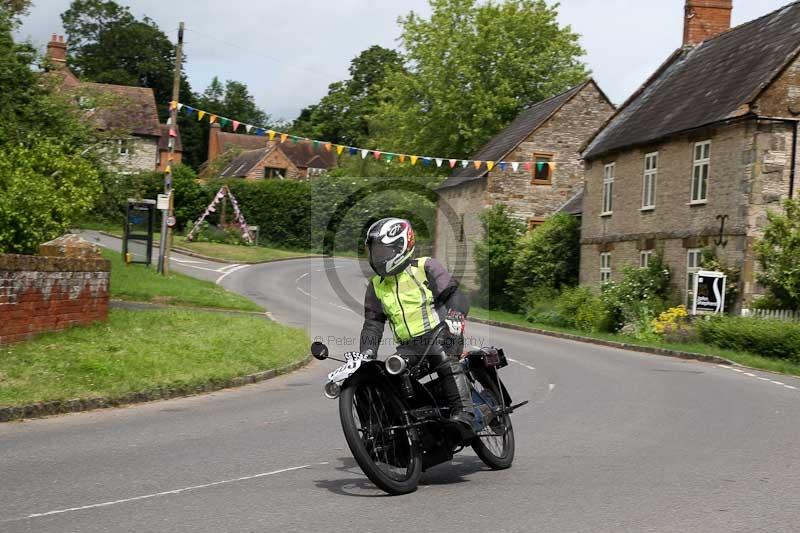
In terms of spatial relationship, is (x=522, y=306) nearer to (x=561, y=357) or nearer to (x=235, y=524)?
(x=561, y=357)

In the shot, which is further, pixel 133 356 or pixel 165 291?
pixel 165 291

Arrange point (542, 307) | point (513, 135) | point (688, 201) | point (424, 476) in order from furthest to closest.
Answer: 1. point (513, 135)
2. point (542, 307)
3. point (688, 201)
4. point (424, 476)

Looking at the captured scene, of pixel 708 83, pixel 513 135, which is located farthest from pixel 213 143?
pixel 708 83

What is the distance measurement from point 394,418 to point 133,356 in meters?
7.76

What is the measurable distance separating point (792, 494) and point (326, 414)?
575 centimetres

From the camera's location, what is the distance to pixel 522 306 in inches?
1594

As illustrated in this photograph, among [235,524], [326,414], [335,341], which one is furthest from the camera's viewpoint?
[335,341]

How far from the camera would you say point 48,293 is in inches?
569

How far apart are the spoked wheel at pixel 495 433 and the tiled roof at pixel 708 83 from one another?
20799mm

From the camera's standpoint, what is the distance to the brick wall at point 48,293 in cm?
1332

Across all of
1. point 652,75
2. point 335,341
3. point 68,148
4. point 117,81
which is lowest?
point 335,341

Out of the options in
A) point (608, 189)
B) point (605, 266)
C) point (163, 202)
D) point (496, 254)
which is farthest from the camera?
point (496, 254)

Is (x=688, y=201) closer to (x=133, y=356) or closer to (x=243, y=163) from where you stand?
(x=133, y=356)

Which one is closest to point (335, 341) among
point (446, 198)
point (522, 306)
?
point (522, 306)
